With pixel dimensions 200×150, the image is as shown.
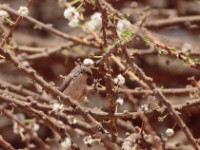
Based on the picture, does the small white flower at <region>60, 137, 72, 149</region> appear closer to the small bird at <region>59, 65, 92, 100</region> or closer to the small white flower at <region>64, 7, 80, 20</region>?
the small bird at <region>59, 65, 92, 100</region>

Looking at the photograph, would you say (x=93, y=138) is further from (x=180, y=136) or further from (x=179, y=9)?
(x=179, y=9)

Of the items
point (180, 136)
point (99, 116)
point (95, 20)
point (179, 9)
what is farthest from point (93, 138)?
point (179, 9)

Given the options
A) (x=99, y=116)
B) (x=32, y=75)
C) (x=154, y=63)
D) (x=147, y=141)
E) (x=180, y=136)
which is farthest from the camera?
(x=154, y=63)

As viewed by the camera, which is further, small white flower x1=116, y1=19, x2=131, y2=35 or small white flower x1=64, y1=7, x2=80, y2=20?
small white flower x1=64, y1=7, x2=80, y2=20

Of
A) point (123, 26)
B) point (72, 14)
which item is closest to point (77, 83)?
point (72, 14)

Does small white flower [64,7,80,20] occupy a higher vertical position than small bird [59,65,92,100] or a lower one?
higher

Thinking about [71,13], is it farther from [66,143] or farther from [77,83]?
[66,143]

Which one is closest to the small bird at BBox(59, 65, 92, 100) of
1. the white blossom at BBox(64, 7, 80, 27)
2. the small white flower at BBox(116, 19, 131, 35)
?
the white blossom at BBox(64, 7, 80, 27)

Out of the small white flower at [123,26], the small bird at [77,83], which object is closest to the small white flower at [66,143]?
the small bird at [77,83]
